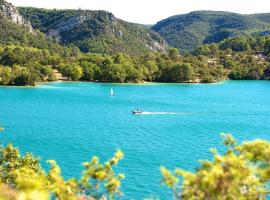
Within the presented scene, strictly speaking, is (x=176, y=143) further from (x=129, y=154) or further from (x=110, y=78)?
(x=110, y=78)

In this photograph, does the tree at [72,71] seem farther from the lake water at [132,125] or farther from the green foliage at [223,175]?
the green foliage at [223,175]

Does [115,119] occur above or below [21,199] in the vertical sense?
below

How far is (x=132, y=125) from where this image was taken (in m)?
66.4

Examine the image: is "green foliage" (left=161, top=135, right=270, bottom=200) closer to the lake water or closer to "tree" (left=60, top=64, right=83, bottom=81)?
the lake water

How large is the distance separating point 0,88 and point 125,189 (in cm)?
8332

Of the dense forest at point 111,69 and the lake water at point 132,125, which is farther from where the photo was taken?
the dense forest at point 111,69

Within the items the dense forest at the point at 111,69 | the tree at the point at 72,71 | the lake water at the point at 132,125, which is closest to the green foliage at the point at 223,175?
the lake water at the point at 132,125

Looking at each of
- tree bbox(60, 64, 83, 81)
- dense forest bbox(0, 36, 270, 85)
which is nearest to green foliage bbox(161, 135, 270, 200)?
dense forest bbox(0, 36, 270, 85)

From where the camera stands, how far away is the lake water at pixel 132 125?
44375mm

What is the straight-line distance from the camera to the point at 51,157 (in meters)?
45.9

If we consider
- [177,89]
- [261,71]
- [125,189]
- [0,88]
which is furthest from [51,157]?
[261,71]

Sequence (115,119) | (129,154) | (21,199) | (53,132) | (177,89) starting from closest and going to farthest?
(21,199), (129,154), (53,132), (115,119), (177,89)

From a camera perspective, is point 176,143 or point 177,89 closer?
point 176,143

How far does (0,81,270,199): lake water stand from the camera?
146 feet
